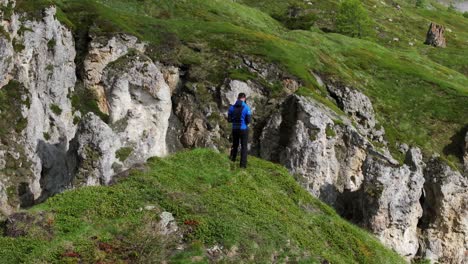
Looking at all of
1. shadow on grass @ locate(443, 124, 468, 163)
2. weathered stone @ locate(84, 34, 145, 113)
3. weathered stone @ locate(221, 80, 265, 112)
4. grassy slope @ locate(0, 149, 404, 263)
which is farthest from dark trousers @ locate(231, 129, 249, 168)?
shadow on grass @ locate(443, 124, 468, 163)

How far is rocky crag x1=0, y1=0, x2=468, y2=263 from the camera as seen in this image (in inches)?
2056

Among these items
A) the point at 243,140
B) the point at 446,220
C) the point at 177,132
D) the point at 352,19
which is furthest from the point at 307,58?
the point at 352,19

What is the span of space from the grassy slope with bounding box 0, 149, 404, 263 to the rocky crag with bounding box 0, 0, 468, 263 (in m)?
23.2

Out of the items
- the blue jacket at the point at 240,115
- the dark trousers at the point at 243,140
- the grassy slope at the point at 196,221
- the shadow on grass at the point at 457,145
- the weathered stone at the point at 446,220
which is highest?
the blue jacket at the point at 240,115

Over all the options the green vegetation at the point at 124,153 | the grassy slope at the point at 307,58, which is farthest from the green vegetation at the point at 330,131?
the green vegetation at the point at 124,153

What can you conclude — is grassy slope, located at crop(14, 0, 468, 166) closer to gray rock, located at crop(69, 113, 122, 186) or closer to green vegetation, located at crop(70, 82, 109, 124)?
green vegetation, located at crop(70, 82, 109, 124)

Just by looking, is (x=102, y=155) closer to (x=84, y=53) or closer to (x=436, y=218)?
(x=84, y=53)

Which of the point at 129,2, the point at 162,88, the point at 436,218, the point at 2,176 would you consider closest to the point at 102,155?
the point at 2,176

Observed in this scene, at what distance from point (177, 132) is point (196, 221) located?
3922 cm

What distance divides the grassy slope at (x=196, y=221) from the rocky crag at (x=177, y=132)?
23.2 m

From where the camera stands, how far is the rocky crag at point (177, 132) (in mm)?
52219

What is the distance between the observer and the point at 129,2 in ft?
312

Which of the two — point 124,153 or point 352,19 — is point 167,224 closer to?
point 124,153

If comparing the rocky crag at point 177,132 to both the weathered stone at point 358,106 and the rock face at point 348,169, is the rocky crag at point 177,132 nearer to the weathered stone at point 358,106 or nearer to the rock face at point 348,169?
the rock face at point 348,169
